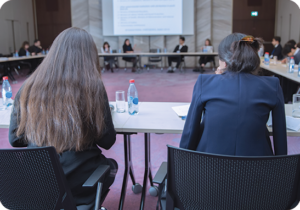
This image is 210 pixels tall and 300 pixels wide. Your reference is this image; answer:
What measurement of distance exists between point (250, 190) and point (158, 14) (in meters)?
10.8

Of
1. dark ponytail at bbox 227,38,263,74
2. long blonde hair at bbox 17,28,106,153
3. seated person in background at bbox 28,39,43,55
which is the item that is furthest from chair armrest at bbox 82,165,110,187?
seated person in background at bbox 28,39,43,55

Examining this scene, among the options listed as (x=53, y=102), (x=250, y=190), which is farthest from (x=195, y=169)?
(x=53, y=102)

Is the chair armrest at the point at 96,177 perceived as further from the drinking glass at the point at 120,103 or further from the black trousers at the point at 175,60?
the black trousers at the point at 175,60

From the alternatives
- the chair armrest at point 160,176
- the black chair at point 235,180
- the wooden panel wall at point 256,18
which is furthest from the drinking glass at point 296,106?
the wooden panel wall at point 256,18

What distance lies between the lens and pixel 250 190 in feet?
3.11

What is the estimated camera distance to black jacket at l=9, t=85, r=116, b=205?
1.27 metres

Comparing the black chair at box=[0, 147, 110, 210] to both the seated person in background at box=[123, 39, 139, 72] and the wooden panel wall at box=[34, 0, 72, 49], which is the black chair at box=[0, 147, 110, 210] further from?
the wooden panel wall at box=[34, 0, 72, 49]

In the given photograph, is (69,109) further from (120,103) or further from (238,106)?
(120,103)

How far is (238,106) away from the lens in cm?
119

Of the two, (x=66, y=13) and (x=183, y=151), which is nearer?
(x=183, y=151)

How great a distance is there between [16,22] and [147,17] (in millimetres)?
5902

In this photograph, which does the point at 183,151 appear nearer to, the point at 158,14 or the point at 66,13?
the point at 158,14

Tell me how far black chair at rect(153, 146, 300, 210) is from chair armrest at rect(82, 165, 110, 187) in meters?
0.36

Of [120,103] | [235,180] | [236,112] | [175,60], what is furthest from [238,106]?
[175,60]
